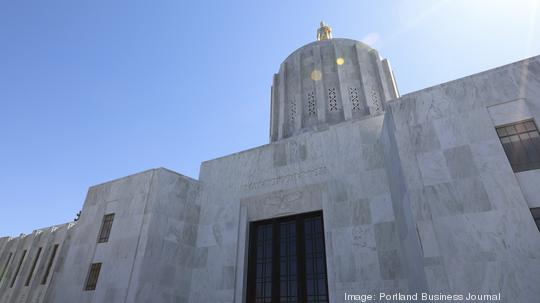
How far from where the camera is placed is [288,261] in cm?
1249

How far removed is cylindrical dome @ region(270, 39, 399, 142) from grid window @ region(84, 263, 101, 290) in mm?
11923

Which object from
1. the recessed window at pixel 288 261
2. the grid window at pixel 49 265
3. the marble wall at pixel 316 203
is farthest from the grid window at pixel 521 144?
the grid window at pixel 49 265

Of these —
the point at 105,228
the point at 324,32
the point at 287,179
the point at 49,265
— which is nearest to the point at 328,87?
the point at 324,32

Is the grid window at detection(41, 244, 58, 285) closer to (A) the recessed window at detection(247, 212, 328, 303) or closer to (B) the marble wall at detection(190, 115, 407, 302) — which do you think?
(B) the marble wall at detection(190, 115, 407, 302)

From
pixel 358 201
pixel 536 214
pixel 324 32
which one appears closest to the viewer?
pixel 536 214

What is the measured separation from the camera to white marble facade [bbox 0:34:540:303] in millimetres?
7539

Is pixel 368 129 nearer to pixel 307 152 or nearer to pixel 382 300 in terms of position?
pixel 307 152

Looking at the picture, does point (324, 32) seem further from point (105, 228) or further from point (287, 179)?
point (105, 228)

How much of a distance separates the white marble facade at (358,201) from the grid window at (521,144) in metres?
0.23

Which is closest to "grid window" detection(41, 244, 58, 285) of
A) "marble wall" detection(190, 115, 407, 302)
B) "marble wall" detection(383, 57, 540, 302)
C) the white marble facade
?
the white marble facade

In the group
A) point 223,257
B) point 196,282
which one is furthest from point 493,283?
point 196,282

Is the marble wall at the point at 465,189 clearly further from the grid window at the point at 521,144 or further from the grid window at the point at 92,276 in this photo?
the grid window at the point at 92,276

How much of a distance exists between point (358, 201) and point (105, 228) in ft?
38.4

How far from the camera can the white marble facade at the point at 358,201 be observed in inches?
297
